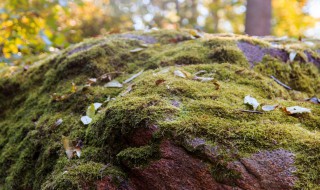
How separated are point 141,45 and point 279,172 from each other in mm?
2176

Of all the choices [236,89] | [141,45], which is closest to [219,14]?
[141,45]

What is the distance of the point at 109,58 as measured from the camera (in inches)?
114

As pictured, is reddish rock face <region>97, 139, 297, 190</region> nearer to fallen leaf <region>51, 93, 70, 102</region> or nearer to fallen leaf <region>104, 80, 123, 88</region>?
fallen leaf <region>104, 80, 123, 88</region>

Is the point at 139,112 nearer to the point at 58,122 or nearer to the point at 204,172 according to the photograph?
the point at 204,172

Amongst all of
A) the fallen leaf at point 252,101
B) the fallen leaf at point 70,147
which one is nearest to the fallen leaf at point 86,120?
the fallen leaf at point 70,147

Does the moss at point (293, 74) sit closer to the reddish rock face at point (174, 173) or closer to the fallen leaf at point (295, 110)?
the fallen leaf at point (295, 110)

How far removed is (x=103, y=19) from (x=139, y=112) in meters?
7.49

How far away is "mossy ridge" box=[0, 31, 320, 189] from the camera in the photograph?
1521 mm

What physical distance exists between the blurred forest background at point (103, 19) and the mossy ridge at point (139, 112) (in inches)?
47.3

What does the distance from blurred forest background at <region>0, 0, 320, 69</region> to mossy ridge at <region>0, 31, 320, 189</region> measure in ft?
3.94

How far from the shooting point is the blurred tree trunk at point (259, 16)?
6793mm

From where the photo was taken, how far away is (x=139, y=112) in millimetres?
1658

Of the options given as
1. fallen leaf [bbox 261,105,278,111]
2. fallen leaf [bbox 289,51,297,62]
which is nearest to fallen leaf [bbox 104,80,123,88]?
fallen leaf [bbox 261,105,278,111]

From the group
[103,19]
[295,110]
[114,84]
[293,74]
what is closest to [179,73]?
[114,84]
